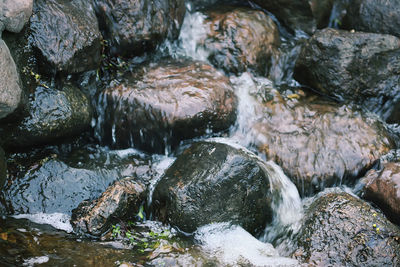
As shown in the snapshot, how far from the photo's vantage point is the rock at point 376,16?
265 inches

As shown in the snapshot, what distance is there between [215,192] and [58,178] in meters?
1.72

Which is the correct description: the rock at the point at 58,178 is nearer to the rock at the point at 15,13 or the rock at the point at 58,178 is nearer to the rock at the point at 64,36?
the rock at the point at 64,36

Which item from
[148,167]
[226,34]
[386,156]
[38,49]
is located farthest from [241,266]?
[226,34]

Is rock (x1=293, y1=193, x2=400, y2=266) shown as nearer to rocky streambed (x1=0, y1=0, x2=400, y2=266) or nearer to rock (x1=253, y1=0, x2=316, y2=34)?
rocky streambed (x1=0, y1=0, x2=400, y2=266)

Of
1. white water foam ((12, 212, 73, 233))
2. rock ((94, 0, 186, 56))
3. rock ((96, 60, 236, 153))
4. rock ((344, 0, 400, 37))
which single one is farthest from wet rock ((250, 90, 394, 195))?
white water foam ((12, 212, 73, 233))

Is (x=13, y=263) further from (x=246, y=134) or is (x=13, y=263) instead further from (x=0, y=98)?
(x=246, y=134)

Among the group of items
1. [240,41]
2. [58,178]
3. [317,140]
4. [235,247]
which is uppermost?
[240,41]

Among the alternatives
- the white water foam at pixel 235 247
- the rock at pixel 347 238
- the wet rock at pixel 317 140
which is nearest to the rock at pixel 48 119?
the white water foam at pixel 235 247

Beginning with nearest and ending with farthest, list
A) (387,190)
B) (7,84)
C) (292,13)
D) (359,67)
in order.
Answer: (7,84), (387,190), (359,67), (292,13)

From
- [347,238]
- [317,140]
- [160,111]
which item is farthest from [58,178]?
[317,140]

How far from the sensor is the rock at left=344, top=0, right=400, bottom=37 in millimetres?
6742

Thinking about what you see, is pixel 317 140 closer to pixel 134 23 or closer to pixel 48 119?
pixel 134 23

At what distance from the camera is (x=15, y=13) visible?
4.32m

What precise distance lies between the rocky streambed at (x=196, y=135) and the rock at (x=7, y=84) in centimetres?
2
